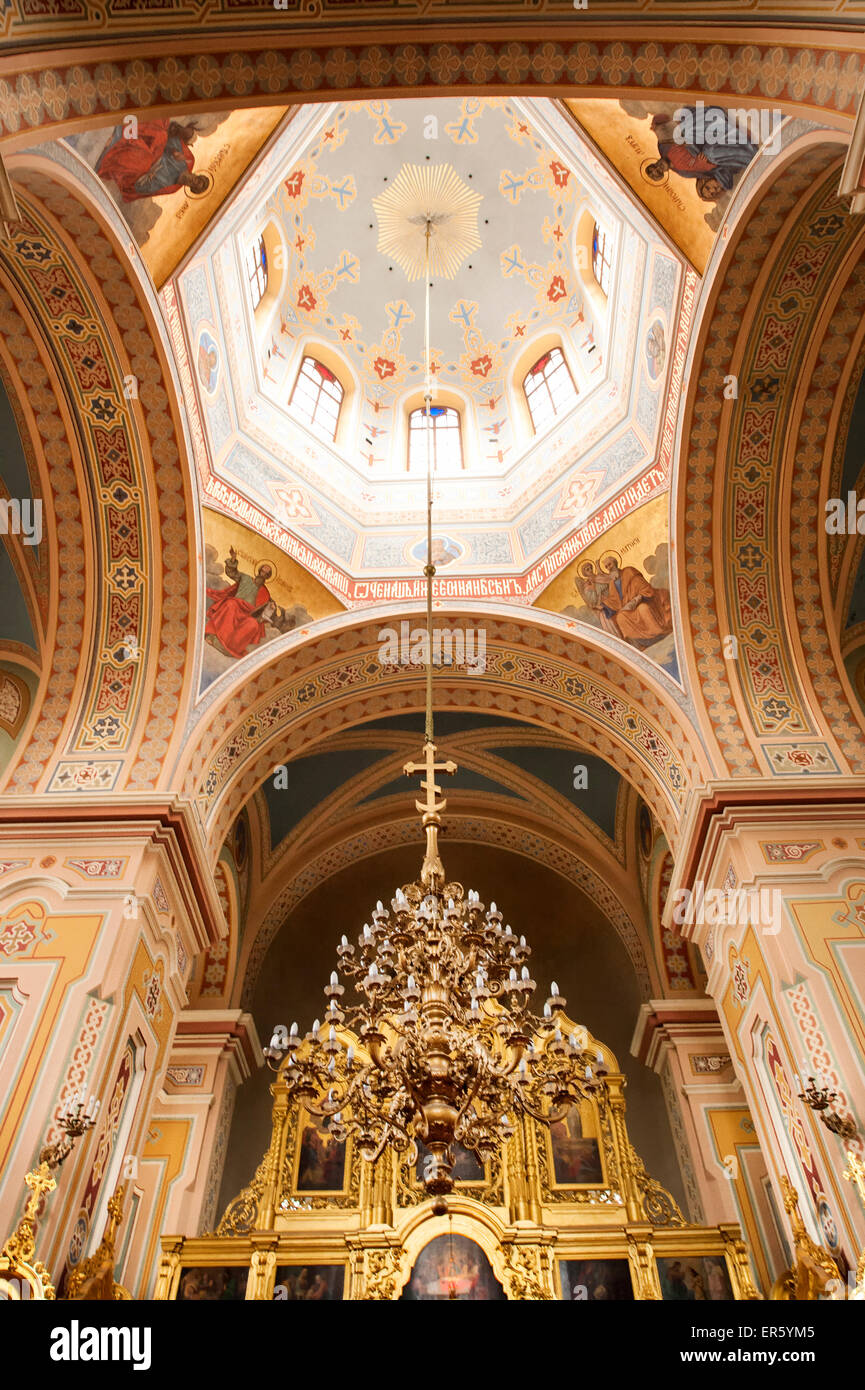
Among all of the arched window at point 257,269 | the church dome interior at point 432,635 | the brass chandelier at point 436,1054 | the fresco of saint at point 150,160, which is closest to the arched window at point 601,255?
the church dome interior at point 432,635

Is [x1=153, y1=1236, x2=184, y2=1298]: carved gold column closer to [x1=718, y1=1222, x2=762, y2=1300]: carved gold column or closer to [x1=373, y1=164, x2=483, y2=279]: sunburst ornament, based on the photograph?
[x1=718, y1=1222, x2=762, y2=1300]: carved gold column

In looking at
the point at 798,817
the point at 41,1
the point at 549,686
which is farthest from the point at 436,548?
the point at 41,1

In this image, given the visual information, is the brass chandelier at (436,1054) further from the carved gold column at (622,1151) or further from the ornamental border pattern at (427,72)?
the ornamental border pattern at (427,72)

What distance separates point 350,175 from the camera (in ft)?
41.1

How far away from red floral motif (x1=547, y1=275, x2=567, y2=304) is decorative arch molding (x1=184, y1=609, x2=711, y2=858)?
15.7ft

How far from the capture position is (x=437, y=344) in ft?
46.0

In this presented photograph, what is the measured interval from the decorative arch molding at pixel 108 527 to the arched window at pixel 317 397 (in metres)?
3.43

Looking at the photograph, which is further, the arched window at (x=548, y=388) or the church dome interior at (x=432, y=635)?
the arched window at (x=548, y=388)

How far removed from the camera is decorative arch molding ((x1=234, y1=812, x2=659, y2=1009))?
1368 cm

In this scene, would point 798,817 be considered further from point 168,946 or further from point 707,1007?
A: point 168,946

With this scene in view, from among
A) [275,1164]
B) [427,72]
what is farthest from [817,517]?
[275,1164]

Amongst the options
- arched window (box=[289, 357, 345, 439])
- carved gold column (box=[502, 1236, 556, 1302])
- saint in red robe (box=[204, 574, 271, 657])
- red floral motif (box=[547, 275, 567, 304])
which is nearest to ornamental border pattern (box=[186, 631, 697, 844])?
saint in red robe (box=[204, 574, 271, 657])

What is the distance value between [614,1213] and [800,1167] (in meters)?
4.14

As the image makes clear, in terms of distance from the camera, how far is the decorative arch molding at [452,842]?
13.7m
